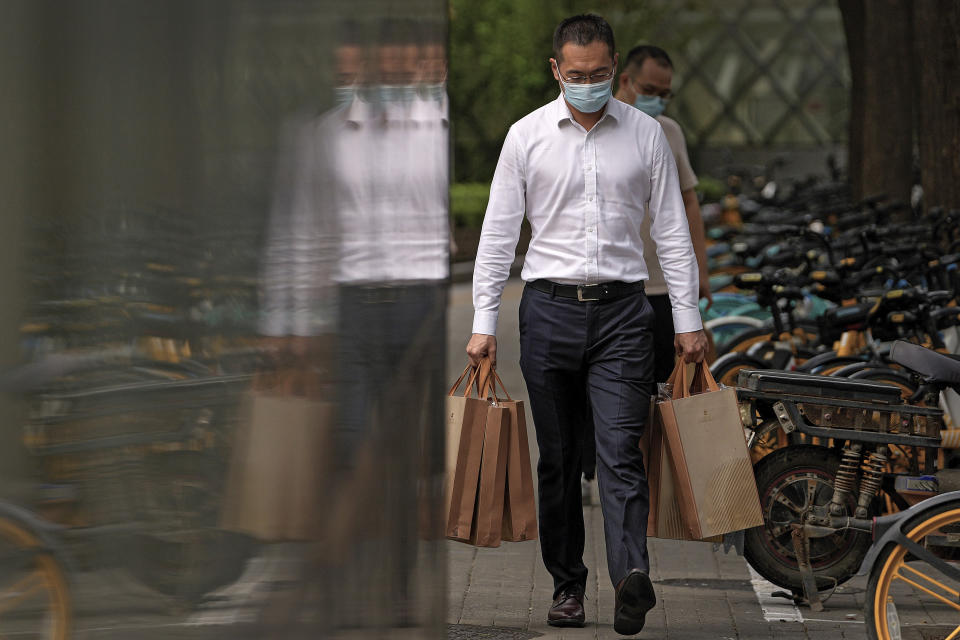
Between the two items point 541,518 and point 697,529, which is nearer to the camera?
point 697,529

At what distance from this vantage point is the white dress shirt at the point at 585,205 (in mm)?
4633

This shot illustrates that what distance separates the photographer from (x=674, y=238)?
15.7 feet

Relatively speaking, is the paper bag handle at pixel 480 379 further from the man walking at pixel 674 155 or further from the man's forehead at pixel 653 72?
the man's forehead at pixel 653 72

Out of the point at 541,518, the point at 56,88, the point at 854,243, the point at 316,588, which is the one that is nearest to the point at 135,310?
the point at 56,88

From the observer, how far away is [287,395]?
1.93 meters

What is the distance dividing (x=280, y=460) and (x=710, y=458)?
112 inches

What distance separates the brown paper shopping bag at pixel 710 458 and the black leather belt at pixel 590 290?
371mm

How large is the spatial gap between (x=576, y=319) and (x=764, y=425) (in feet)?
3.16

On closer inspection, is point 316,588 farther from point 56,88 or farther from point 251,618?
point 56,88

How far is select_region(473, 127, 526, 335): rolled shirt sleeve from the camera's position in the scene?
472 cm

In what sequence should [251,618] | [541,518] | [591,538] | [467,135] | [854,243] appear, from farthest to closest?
[467,135] → [854,243] → [591,538] → [541,518] → [251,618]

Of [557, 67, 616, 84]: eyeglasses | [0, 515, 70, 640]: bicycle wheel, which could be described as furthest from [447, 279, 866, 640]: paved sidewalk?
[0, 515, 70, 640]: bicycle wheel

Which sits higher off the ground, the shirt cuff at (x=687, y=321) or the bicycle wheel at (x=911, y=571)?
the shirt cuff at (x=687, y=321)

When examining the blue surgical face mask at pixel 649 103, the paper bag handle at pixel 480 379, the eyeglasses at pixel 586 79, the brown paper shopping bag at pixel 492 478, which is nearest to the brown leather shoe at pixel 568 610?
the brown paper shopping bag at pixel 492 478
